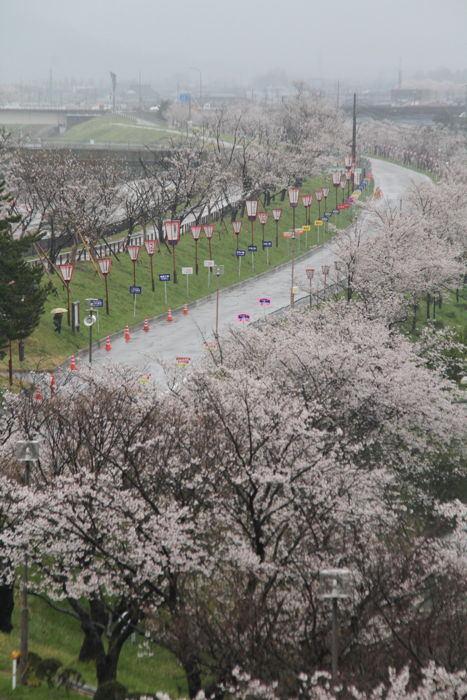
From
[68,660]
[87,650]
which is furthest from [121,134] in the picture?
[87,650]

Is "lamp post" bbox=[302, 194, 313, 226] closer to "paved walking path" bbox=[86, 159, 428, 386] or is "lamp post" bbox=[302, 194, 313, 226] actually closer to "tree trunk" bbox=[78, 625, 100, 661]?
"paved walking path" bbox=[86, 159, 428, 386]

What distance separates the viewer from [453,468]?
39000mm

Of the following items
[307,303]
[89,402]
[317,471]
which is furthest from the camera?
[307,303]

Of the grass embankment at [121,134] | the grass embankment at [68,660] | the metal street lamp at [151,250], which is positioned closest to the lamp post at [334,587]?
the grass embankment at [68,660]

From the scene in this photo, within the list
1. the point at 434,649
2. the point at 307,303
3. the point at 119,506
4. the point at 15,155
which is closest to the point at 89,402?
the point at 119,506

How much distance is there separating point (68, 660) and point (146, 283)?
4536 centimetres

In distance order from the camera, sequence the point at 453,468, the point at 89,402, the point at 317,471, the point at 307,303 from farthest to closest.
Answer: the point at 307,303 → the point at 453,468 → the point at 89,402 → the point at 317,471

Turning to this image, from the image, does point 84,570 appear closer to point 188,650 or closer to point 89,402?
point 188,650

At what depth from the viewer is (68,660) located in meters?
23.9

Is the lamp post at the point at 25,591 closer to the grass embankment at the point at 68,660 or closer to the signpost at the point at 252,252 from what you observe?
the grass embankment at the point at 68,660

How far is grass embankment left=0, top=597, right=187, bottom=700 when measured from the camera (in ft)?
70.0

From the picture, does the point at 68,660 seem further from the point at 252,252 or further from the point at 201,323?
the point at 252,252

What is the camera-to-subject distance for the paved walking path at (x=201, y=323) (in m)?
51.5

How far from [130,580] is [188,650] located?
3.55 meters
